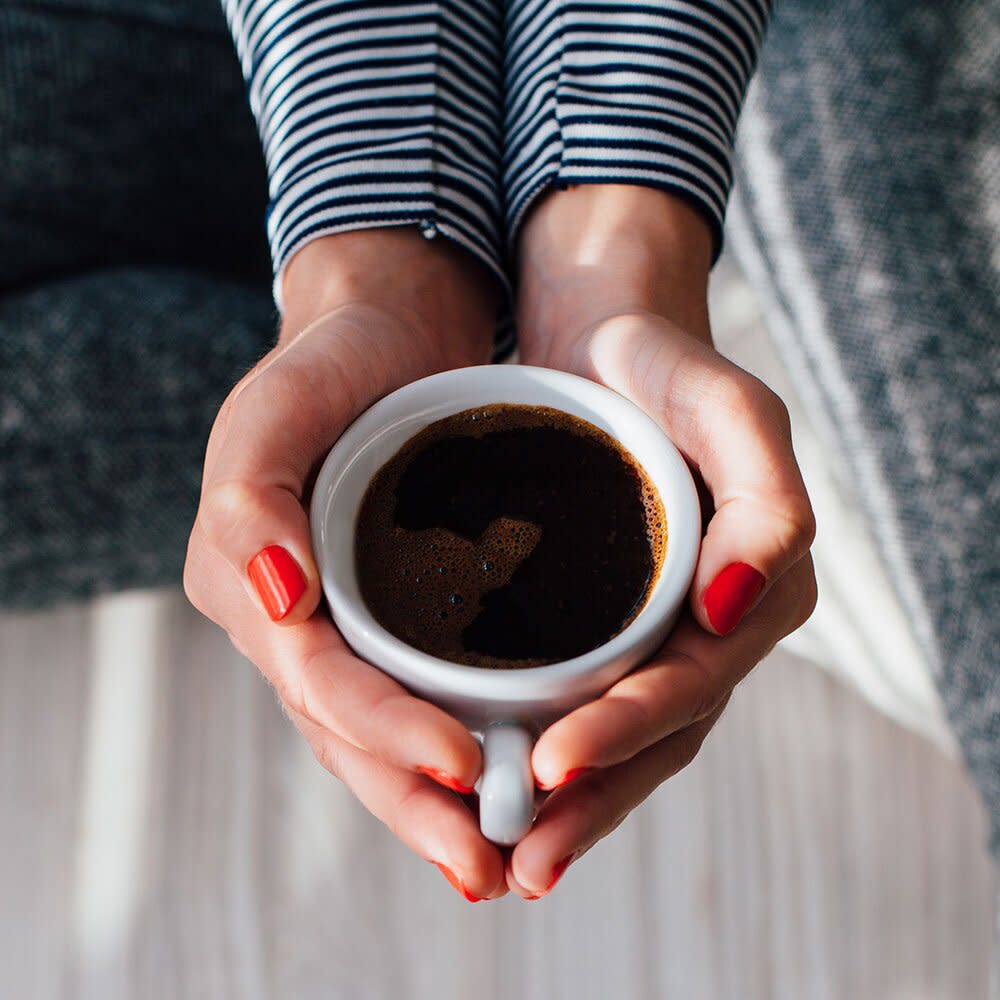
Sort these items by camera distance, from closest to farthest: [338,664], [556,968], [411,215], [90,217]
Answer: [338,664] < [411,215] < [90,217] < [556,968]

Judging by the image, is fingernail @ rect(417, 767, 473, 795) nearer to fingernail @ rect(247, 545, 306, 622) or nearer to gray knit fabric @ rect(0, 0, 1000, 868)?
fingernail @ rect(247, 545, 306, 622)

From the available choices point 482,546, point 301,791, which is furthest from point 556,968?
point 482,546

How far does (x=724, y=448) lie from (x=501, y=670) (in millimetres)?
208

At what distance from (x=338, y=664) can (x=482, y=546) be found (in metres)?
0.12

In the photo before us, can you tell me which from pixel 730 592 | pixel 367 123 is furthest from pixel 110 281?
pixel 730 592

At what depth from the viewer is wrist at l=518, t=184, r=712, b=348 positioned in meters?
0.79

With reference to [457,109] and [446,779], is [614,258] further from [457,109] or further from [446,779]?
[446,779]

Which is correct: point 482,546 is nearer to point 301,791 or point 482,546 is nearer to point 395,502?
point 395,502

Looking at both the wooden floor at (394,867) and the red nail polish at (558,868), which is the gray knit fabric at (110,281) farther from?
the red nail polish at (558,868)

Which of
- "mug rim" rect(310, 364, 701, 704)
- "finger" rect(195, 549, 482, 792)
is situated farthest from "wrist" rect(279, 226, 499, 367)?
"finger" rect(195, 549, 482, 792)

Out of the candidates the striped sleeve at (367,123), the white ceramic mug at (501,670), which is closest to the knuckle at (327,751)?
the white ceramic mug at (501,670)

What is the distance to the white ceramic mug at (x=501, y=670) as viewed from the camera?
1.76 feet

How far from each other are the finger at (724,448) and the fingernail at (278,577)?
233 mm

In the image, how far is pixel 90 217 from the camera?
1136 millimetres
